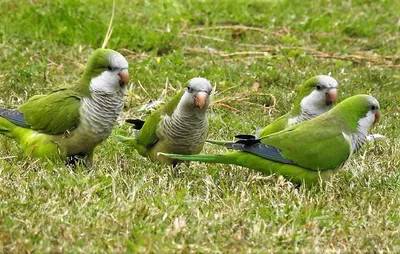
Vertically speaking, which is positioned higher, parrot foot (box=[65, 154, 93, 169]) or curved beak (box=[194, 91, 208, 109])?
curved beak (box=[194, 91, 208, 109])

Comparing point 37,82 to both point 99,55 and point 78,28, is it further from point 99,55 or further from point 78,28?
point 99,55

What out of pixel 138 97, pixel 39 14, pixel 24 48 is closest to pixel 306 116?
pixel 138 97

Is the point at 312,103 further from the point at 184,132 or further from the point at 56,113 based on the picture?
the point at 56,113

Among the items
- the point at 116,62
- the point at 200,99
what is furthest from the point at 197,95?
the point at 116,62

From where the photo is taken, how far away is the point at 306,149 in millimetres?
4543

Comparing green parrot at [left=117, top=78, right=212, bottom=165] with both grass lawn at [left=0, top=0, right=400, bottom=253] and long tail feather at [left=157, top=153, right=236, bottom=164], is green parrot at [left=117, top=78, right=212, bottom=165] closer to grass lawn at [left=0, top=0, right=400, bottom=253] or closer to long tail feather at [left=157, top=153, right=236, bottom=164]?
grass lawn at [left=0, top=0, right=400, bottom=253]

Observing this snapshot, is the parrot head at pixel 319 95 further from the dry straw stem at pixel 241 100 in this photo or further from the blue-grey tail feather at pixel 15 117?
the blue-grey tail feather at pixel 15 117

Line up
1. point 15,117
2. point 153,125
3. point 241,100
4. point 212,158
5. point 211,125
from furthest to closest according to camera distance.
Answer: point 241,100, point 211,125, point 15,117, point 153,125, point 212,158

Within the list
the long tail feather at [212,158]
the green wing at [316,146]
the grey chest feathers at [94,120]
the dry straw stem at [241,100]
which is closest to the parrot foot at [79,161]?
the grey chest feathers at [94,120]

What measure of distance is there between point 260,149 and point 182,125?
0.51 m

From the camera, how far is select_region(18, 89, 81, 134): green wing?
4836 millimetres

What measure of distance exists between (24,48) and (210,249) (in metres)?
4.55

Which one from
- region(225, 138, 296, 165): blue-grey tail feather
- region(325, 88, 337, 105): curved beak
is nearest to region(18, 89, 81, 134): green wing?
region(225, 138, 296, 165): blue-grey tail feather

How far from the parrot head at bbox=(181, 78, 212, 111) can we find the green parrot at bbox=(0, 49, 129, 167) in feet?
1.28
